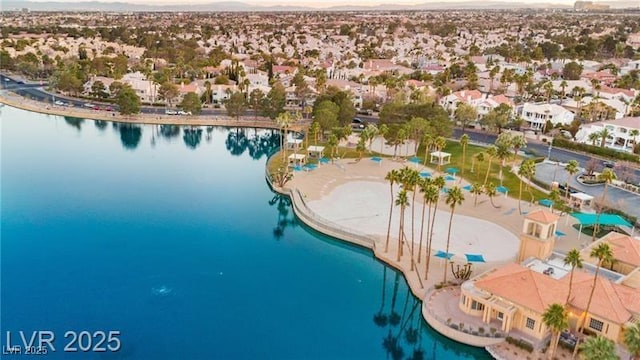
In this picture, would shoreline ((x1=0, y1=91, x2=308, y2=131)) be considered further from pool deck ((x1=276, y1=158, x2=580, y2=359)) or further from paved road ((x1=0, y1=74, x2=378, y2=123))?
pool deck ((x1=276, y1=158, x2=580, y2=359))

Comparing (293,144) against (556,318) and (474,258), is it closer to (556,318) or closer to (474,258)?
(474,258)

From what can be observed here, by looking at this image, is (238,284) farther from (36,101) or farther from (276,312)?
(36,101)

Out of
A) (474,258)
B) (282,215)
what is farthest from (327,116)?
(474,258)

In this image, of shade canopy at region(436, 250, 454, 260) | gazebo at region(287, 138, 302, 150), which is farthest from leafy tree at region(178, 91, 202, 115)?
shade canopy at region(436, 250, 454, 260)

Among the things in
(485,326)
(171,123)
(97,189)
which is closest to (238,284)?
(485,326)

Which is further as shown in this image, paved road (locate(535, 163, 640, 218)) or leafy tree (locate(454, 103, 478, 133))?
leafy tree (locate(454, 103, 478, 133))

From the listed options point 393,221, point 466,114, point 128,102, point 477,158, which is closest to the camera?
point 393,221
